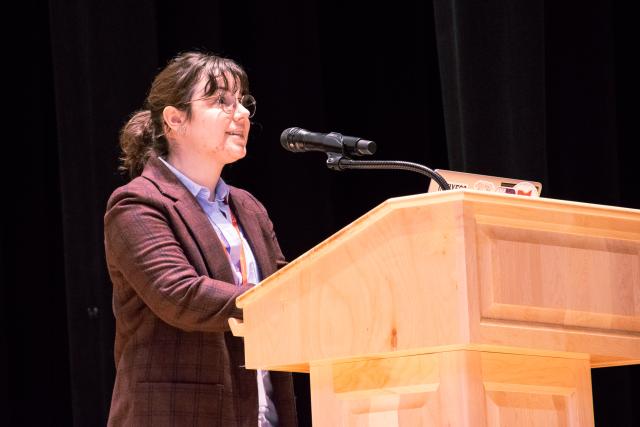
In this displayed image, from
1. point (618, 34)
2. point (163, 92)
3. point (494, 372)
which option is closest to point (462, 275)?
point (494, 372)

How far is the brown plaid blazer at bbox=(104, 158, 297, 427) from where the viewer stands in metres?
2.25

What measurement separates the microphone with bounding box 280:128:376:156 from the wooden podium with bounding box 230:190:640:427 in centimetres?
33

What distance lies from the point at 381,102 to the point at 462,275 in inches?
81.6

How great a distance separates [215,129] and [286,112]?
46.5 inches

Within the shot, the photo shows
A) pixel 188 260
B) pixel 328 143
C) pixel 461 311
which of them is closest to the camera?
pixel 461 311

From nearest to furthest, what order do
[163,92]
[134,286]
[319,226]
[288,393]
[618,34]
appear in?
[134,286]
[288,393]
[163,92]
[618,34]
[319,226]

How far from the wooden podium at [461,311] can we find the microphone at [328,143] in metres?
0.33

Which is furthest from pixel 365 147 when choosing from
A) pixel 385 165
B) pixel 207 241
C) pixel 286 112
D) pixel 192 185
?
pixel 286 112

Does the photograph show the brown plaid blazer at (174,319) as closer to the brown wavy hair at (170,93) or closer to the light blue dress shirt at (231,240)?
the light blue dress shirt at (231,240)

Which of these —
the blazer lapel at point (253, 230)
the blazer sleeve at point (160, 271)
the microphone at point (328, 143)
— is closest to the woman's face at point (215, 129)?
the blazer lapel at point (253, 230)

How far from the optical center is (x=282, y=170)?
3729 mm

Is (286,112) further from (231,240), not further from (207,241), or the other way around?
(207,241)

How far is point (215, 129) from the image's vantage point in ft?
8.45

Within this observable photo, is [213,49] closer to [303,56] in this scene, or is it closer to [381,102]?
[303,56]
